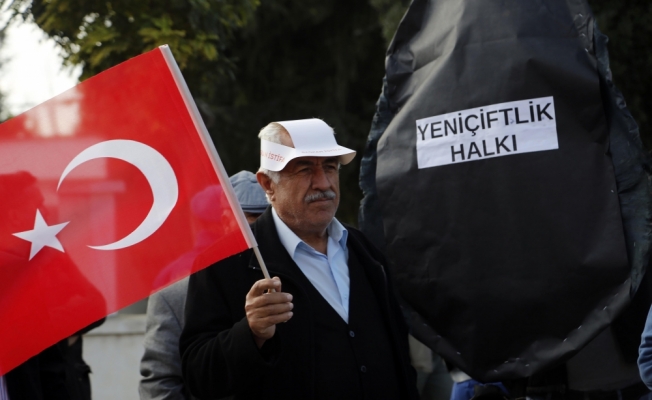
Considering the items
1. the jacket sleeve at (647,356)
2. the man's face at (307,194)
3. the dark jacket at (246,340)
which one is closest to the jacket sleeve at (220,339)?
the dark jacket at (246,340)

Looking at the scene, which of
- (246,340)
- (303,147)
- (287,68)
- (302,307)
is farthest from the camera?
(287,68)

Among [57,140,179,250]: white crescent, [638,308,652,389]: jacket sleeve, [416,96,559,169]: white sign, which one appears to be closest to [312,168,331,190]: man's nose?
[416,96,559,169]: white sign

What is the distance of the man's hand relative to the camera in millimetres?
2891

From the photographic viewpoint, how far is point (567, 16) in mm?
3207

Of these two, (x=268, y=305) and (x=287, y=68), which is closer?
(x=268, y=305)

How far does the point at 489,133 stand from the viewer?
319cm

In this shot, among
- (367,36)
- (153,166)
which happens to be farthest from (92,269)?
(367,36)

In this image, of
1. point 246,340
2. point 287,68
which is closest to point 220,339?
point 246,340

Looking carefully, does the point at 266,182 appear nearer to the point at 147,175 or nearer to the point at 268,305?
the point at 147,175

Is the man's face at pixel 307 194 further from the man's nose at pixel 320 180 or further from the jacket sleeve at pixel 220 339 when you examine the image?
the jacket sleeve at pixel 220 339

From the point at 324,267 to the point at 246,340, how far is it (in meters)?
0.58

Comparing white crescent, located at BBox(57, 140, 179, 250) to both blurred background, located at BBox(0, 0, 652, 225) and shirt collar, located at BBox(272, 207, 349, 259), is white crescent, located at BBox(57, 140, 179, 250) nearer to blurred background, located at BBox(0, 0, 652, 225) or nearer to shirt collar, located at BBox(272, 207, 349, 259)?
shirt collar, located at BBox(272, 207, 349, 259)

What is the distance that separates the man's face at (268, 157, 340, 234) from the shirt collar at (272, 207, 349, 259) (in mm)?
35

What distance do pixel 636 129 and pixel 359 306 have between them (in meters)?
1.15
